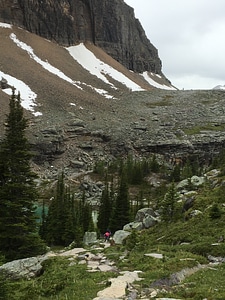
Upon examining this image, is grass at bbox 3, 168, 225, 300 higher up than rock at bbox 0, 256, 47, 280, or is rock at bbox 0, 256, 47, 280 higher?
grass at bbox 3, 168, 225, 300

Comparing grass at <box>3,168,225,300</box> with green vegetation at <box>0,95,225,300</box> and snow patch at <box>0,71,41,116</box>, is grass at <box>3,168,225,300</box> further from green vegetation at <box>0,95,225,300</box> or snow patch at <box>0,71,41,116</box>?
snow patch at <box>0,71,41,116</box>

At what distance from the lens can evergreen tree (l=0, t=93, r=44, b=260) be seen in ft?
89.7

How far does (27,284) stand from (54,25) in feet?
575

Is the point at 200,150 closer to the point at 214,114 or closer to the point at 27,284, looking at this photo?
the point at 214,114

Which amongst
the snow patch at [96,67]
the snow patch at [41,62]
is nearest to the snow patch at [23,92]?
the snow patch at [41,62]

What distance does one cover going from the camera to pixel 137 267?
18422 mm

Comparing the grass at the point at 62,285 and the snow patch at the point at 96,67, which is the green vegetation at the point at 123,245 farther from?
the snow patch at the point at 96,67

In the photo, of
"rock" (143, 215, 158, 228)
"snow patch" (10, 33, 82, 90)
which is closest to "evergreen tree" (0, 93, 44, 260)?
"rock" (143, 215, 158, 228)

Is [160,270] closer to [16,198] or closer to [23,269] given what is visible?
[23,269]

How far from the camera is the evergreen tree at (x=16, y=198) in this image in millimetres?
27344

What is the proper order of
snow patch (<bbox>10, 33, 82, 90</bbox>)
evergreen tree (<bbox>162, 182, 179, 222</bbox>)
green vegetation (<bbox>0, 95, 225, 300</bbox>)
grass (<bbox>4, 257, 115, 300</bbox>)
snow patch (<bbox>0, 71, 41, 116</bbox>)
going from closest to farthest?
grass (<bbox>4, 257, 115, 300</bbox>) < green vegetation (<bbox>0, 95, 225, 300</bbox>) < evergreen tree (<bbox>162, 182, 179, 222</bbox>) < snow patch (<bbox>0, 71, 41, 116</bbox>) < snow patch (<bbox>10, 33, 82, 90</bbox>)

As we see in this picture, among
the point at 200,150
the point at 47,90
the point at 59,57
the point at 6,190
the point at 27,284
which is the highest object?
the point at 59,57

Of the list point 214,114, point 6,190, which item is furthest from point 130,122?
point 6,190

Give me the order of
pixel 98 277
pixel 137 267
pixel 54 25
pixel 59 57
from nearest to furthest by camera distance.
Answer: pixel 98 277 → pixel 137 267 → pixel 59 57 → pixel 54 25
